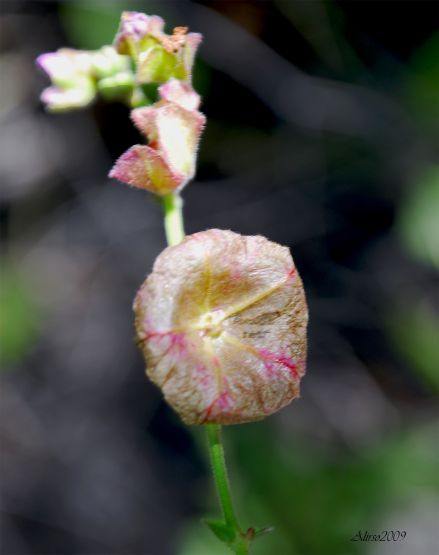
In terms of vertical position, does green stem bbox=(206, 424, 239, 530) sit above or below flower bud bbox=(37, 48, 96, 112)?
below

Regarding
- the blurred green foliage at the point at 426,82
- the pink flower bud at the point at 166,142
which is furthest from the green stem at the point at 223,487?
the blurred green foliage at the point at 426,82

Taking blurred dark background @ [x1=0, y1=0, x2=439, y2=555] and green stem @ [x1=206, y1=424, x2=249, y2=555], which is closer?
green stem @ [x1=206, y1=424, x2=249, y2=555]

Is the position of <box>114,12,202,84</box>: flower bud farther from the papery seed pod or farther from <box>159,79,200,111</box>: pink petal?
the papery seed pod

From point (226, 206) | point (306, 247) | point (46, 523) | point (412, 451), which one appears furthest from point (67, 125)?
point (412, 451)

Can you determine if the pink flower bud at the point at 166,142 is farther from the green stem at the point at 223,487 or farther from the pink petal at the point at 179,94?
the green stem at the point at 223,487

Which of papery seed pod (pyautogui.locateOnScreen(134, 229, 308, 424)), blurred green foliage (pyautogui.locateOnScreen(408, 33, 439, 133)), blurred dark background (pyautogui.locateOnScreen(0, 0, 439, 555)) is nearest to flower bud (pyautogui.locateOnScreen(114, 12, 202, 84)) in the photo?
papery seed pod (pyautogui.locateOnScreen(134, 229, 308, 424))

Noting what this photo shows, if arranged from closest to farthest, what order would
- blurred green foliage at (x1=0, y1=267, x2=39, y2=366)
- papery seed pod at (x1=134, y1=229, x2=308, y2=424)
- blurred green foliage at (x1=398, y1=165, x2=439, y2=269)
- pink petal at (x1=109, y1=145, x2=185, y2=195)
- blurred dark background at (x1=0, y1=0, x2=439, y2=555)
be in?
papery seed pod at (x1=134, y1=229, x2=308, y2=424), pink petal at (x1=109, y1=145, x2=185, y2=195), blurred green foliage at (x1=398, y1=165, x2=439, y2=269), blurred green foliage at (x1=0, y1=267, x2=39, y2=366), blurred dark background at (x1=0, y1=0, x2=439, y2=555)

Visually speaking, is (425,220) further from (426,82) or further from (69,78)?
(69,78)
